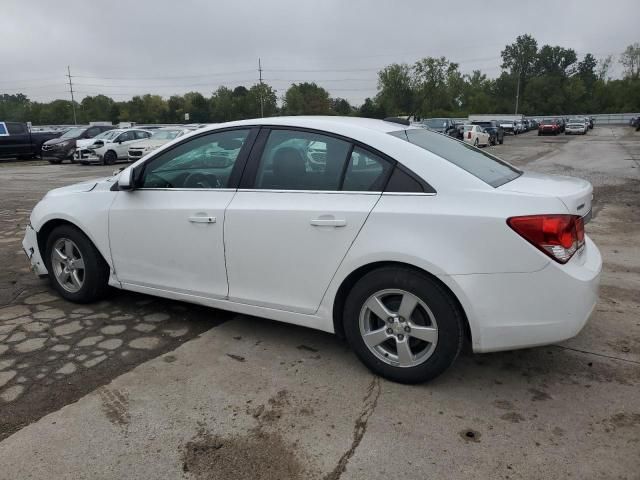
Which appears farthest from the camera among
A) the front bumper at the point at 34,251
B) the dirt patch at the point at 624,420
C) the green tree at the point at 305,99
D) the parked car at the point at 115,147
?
the green tree at the point at 305,99

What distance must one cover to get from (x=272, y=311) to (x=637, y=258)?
4680mm

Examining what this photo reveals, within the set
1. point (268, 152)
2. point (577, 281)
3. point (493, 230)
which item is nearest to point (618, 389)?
point (577, 281)

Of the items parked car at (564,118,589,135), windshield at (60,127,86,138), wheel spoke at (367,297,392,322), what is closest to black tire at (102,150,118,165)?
windshield at (60,127,86,138)

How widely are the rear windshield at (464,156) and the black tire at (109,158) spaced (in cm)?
2110

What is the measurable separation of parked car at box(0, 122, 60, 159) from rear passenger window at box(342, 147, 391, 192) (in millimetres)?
25731

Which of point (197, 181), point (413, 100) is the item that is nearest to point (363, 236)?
point (197, 181)

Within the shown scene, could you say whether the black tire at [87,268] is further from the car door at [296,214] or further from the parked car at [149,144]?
the parked car at [149,144]

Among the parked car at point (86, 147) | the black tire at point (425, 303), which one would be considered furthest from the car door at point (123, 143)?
the black tire at point (425, 303)

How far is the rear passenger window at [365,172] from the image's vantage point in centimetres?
317

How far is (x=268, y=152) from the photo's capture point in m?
3.61

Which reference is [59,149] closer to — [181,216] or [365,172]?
[181,216]

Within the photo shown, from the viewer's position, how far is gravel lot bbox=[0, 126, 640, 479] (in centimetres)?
251

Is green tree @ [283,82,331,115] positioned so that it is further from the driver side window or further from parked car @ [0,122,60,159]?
the driver side window

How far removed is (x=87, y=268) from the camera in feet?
14.4
